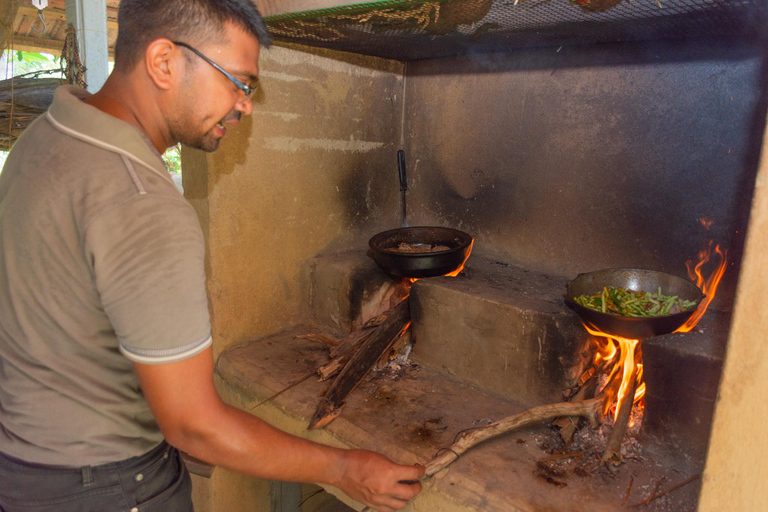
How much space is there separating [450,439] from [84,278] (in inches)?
66.9

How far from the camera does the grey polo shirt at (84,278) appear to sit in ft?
3.93

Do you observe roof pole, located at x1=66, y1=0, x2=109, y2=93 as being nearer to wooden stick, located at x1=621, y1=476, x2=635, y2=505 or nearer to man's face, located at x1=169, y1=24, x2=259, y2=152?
man's face, located at x1=169, y1=24, x2=259, y2=152

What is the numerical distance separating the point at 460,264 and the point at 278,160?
1326mm

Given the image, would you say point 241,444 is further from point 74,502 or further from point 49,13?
point 49,13

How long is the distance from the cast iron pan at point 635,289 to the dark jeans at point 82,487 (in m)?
1.83

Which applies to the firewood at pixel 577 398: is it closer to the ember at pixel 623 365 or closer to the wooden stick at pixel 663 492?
the ember at pixel 623 365

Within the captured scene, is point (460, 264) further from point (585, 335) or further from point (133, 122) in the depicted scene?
point (133, 122)

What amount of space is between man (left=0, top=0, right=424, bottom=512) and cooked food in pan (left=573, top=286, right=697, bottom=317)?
1.40 m

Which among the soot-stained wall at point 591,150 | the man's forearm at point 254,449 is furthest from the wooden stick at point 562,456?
the soot-stained wall at point 591,150

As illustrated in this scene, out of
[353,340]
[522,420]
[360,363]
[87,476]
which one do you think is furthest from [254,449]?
[353,340]

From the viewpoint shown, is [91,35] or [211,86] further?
[91,35]

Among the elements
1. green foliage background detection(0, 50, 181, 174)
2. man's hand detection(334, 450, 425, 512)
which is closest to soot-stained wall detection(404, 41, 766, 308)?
green foliage background detection(0, 50, 181, 174)

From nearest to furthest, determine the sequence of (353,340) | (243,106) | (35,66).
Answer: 1. (243,106)
2. (353,340)
3. (35,66)

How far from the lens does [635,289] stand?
2.72 meters
